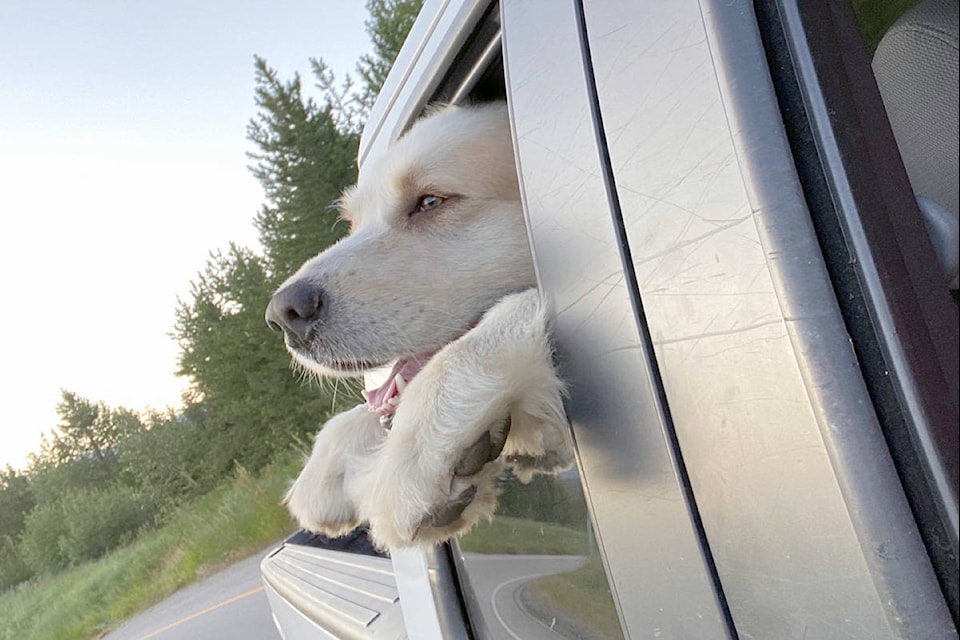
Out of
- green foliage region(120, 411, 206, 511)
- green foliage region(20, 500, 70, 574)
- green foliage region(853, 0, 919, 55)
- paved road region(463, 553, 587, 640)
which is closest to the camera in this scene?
green foliage region(853, 0, 919, 55)

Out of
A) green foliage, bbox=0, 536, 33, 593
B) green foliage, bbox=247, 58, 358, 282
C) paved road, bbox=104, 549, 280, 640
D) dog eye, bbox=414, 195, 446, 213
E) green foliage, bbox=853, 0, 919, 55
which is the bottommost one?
green foliage, bbox=0, 536, 33, 593

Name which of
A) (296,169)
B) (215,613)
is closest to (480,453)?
(215,613)

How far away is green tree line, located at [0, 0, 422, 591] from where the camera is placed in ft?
93.6

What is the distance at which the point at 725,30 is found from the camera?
0.88 meters

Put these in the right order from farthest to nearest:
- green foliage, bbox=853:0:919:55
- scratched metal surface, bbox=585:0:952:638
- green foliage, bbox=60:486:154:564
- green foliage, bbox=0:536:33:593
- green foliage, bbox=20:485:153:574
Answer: green foliage, bbox=60:486:154:564 < green foliage, bbox=20:485:153:574 < green foliage, bbox=0:536:33:593 < green foliage, bbox=853:0:919:55 < scratched metal surface, bbox=585:0:952:638

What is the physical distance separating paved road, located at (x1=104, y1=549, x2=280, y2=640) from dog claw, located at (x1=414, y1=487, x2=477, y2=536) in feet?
16.8

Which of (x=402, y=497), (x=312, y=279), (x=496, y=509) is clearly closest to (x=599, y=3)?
(x=402, y=497)

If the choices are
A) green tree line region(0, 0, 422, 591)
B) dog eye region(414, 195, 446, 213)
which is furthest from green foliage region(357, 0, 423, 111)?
dog eye region(414, 195, 446, 213)

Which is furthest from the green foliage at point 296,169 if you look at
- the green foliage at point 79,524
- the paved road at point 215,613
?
the paved road at point 215,613

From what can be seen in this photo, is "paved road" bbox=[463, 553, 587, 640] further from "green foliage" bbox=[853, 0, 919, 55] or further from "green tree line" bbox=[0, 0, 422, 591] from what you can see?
"green tree line" bbox=[0, 0, 422, 591]

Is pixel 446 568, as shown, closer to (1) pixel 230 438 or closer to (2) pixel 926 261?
(2) pixel 926 261

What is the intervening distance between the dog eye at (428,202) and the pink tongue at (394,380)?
0.53 metres

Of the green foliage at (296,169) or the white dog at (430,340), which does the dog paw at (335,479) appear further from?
the green foliage at (296,169)

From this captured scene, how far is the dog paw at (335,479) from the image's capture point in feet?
5.82
